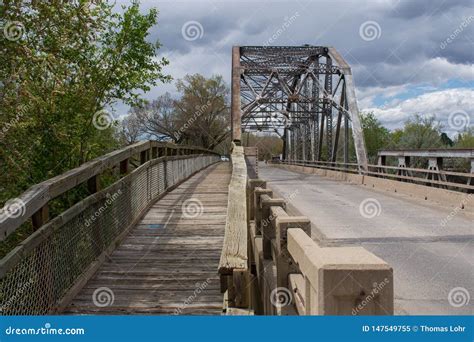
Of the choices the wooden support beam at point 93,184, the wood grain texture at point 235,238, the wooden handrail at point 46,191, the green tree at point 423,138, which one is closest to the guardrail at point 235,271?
the wood grain texture at point 235,238

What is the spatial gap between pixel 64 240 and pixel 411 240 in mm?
6558

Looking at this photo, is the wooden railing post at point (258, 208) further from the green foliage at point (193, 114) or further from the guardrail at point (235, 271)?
the green foliage at point (193, 114)

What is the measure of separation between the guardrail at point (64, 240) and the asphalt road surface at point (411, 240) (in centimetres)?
347

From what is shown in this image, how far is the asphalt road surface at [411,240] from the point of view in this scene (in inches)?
221

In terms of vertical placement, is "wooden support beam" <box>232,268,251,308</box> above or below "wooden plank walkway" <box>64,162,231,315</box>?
above

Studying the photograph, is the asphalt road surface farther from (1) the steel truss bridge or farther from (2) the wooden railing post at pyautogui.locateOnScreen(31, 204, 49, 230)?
(2) the wooden railing post at pyautogui.locateOnScreen(31, 204, 49, 230)

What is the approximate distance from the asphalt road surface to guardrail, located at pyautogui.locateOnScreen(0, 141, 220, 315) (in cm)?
347

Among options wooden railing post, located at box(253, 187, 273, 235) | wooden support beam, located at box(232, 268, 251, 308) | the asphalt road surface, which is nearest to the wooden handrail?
wooden support beam, located at box(232, 268, 251, 308)

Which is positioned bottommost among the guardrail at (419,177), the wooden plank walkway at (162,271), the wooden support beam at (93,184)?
the wooden plank walkway at (162,271)

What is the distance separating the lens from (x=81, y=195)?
6.77 metres

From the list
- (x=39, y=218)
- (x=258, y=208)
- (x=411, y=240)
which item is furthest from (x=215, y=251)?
(x=411, y=240)

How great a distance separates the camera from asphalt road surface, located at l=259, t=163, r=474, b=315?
5621 millimetres

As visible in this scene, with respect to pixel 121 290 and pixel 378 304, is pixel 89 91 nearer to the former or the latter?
pixel 121 290

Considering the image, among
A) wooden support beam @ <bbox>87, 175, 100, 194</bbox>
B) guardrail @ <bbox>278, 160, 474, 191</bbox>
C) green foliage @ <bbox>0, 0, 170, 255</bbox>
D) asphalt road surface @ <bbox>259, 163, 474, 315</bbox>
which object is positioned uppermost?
green foliage @ <bbox>0, 0, 170, 255</bbox>
